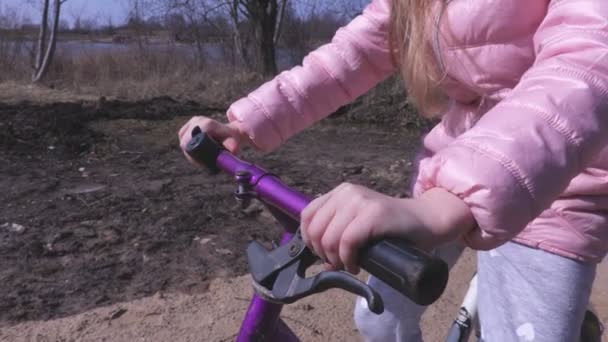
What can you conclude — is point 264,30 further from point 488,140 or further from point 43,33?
point 488,140

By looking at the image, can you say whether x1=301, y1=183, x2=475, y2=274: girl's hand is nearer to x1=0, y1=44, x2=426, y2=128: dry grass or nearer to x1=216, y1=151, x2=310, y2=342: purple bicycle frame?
x1=216, y1=151, x2=310, y2=342: purple bicycle frame

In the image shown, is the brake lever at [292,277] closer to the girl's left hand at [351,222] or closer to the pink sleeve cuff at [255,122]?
the girl's left hand at [351,222]

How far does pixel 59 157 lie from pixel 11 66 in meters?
10.1

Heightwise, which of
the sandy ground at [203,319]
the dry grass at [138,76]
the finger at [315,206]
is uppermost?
the finger at [315,206]

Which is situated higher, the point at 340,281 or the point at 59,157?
the point at 340,281

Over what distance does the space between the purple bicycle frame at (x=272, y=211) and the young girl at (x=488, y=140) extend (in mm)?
180

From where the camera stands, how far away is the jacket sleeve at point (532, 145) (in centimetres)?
87

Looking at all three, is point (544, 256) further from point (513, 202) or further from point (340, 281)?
point (340, 281)

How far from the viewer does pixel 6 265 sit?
345 centimetres

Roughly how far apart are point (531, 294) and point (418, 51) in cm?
57

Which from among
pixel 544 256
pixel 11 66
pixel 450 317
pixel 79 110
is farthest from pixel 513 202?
pixel 11 66

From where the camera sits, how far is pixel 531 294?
1326mm

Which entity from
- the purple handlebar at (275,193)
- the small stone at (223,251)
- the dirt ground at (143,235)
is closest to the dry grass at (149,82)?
the dirt ground at (143,235)

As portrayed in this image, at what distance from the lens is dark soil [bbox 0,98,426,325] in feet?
10.8
